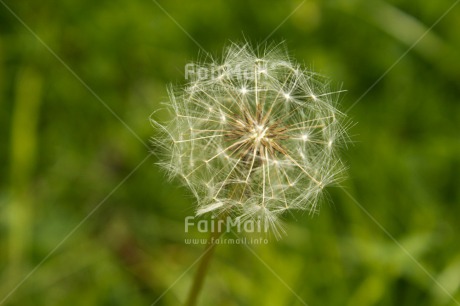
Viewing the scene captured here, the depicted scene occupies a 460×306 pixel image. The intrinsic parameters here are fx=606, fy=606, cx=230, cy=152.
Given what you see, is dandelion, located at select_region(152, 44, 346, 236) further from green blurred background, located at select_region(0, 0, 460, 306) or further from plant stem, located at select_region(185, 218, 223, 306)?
green blurred background, located at select_region(0, 0, 460, 306)

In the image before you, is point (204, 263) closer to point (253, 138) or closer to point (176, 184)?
point (253, 138)

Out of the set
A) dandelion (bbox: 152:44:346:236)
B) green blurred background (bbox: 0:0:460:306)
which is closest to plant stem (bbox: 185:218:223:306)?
dandelion (bbox: 152:44:346:236)

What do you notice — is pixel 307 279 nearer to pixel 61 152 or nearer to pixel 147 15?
pixel 61 152

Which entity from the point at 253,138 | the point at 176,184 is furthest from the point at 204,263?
the point at 176,184

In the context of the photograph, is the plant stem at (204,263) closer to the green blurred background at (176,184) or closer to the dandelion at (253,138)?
the dandelion at (253,138)

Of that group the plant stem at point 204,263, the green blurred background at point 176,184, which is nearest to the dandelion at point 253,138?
the plant stem at point 204,263

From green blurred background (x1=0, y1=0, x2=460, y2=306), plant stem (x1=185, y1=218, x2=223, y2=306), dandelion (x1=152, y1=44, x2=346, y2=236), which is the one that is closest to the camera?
plant stem (x1=185, y1=218, x2=223, y2=306)
